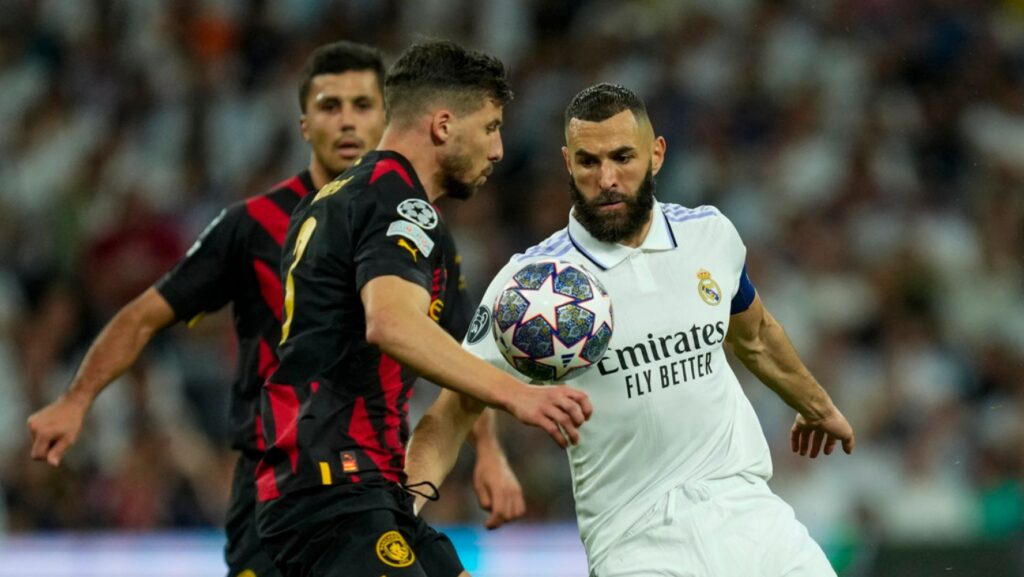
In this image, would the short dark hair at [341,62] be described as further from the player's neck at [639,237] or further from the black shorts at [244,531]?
the player's neck at [639,237]

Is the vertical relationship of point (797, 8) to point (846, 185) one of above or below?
above

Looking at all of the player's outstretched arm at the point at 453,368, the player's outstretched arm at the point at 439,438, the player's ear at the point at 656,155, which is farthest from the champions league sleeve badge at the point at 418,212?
the player's ear at the point at 656,155

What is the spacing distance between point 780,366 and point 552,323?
1.32 m

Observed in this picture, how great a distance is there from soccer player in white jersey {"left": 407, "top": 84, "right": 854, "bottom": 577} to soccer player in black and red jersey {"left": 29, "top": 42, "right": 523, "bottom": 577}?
0.63 metres

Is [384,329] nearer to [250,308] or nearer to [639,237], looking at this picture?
[639,237]

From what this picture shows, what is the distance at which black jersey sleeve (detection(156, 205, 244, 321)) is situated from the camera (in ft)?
21.3

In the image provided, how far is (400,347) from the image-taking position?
4.41 meters

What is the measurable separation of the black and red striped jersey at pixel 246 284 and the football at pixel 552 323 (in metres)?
1.54

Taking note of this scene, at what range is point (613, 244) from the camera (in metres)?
5.55

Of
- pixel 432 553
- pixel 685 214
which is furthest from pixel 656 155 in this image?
pixel 432 553

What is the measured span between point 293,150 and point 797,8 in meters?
4.06

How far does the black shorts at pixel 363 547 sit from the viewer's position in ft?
15.8

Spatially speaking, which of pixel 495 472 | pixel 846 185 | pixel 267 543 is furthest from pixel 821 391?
pixel 846 185

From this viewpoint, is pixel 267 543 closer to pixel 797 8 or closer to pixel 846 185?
pixel 846 185
